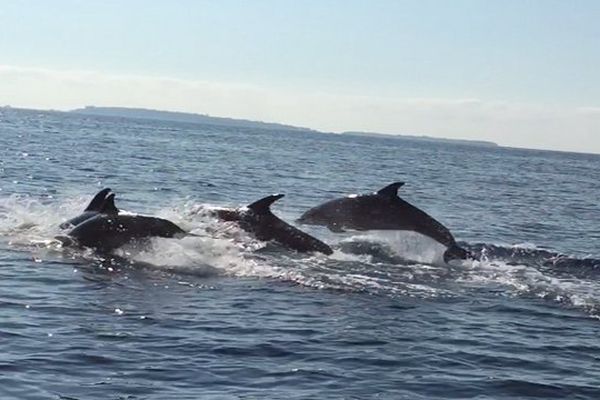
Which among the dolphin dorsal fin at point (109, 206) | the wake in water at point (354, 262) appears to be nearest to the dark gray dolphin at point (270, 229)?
the wake in water at point (354, 262)

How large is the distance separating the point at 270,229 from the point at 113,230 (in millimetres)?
3821

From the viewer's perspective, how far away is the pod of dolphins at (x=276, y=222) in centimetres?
1942

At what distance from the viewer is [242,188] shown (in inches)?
1764

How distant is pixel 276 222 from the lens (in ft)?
71.3

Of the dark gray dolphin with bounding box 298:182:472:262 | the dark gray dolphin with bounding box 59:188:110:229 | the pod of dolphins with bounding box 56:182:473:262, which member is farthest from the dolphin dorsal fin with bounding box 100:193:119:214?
the dark gray dolphin with bounding box 298:182:472:262

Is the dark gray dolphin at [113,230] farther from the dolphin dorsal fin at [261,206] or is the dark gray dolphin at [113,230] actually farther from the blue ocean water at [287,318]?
the dolphin dorsal fin at [261,206]

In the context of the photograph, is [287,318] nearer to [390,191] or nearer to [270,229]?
[270,229]

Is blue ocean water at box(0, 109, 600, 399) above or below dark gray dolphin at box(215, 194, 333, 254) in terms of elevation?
below

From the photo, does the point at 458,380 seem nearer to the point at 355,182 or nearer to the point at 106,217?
the point at 106,217

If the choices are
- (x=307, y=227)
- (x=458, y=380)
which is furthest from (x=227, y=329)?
A: (x=307, y=227)

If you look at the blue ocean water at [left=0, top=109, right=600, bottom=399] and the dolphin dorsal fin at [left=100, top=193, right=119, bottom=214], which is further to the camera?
the dolphin dorsal fin at [left=100, top=193, right=119, bottom=214]

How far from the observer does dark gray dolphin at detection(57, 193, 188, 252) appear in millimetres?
19266

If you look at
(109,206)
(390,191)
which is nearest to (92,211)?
(109,206)

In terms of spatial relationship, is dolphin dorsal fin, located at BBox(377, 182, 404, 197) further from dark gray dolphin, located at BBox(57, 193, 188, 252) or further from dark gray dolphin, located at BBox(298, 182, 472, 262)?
dark gray dolphin, located at BBox(57, 193, 188, 252)
